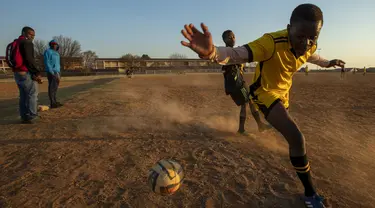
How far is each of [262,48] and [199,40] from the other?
2.67ft

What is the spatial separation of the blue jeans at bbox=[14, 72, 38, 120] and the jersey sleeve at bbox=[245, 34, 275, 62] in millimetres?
5874

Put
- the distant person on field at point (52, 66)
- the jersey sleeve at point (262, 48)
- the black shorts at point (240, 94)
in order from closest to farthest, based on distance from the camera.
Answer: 1. the jersey sleeve at point (262, 48)
2. the black shorts at point (240, 94)
3. the distant person on field at point (52, 66)

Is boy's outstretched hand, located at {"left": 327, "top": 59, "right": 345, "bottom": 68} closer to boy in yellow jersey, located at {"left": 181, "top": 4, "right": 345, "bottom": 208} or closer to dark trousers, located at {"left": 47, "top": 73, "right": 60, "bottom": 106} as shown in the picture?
boy in yellow jersey, located at {"left": 181, "top": 4, "right": 345, "bottom": 208}

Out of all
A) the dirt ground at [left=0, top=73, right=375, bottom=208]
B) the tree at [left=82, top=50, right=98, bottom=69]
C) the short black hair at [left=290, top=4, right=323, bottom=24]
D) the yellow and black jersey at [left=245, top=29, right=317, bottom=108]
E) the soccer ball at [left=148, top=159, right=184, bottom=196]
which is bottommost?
the dirt ground at [left=0, top=73, right=375, bottom=208]

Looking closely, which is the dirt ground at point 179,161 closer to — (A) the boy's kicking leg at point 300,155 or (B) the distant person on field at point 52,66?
(A) the boy's kicking leg at point 300,155

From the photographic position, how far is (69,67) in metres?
71.8

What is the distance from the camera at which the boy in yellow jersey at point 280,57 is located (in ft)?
7.69

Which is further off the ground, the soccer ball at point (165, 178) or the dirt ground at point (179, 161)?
the soccer ball at point (165, 178)

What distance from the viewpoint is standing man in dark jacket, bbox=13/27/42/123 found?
6.00 meters

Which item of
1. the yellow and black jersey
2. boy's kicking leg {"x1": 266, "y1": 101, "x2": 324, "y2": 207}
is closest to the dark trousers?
the yellow and black jersey

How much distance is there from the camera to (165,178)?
2.64 metres

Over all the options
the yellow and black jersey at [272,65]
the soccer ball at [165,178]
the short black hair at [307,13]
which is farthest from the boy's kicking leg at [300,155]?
the soccer ball at [165,178]

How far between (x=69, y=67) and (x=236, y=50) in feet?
256

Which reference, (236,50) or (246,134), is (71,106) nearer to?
(246,134)
